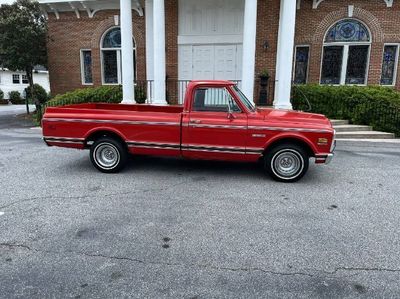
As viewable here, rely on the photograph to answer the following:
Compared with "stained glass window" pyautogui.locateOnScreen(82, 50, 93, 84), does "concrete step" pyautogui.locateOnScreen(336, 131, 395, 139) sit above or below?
below

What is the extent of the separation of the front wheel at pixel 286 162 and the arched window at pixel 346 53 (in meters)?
8.92

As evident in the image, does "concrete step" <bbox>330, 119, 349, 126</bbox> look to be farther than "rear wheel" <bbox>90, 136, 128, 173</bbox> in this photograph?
Yes

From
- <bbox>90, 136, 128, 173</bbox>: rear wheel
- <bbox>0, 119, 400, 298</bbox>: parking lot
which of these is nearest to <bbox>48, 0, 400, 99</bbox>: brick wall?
<bbox>0, 119, 400, 298</bbox>: parking lot

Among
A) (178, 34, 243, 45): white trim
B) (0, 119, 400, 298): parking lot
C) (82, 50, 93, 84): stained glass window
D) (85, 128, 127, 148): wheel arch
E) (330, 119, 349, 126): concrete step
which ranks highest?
(178, 34, 243, 45): white trim

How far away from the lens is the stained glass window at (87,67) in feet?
51.3

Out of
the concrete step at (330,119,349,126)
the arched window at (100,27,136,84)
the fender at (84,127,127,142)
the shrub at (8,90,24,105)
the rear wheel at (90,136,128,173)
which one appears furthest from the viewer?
the shrub at (8,90,24,105)

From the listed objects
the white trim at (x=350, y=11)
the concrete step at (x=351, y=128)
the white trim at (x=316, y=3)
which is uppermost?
the white trim at (x=316, y=3)

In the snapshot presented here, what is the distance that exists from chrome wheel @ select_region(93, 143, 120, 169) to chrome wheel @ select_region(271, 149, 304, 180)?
307 cm

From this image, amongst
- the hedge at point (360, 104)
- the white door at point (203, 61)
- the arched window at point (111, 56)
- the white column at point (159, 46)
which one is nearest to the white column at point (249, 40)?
the hedge at point (360, 104)

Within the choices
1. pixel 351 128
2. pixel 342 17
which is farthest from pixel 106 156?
pixel 342 17

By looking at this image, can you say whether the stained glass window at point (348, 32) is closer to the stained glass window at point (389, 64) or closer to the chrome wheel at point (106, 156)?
the stained glass window at point (389, 64)

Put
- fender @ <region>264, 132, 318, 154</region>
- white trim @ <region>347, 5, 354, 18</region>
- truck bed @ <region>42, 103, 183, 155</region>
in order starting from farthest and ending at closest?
white trim @ <region>347, 5, 354, 18</region> → truck bed @ <region>42, 103, 183, 155</region> → fender @ <region>264, 132, 318, 154</region>

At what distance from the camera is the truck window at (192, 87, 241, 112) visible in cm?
591

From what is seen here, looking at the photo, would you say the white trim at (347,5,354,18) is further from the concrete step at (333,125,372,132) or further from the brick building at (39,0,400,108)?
the concrete step at (333,125,372,132)
